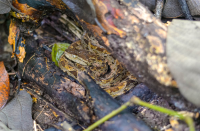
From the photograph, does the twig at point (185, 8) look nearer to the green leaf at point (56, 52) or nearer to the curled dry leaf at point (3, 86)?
the green leaf at point (56, 52)

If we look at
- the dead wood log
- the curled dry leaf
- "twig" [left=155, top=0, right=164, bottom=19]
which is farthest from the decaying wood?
the curled dry leaf

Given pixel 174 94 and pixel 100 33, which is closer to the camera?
pixel 174 94

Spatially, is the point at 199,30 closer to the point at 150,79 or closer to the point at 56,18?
the point at 150,79

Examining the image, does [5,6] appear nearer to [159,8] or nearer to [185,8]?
[159,8]

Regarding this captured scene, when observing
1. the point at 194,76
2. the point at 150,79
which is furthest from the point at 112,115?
the point at 194,76

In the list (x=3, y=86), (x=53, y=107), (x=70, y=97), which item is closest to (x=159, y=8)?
(x=70, y=97)
